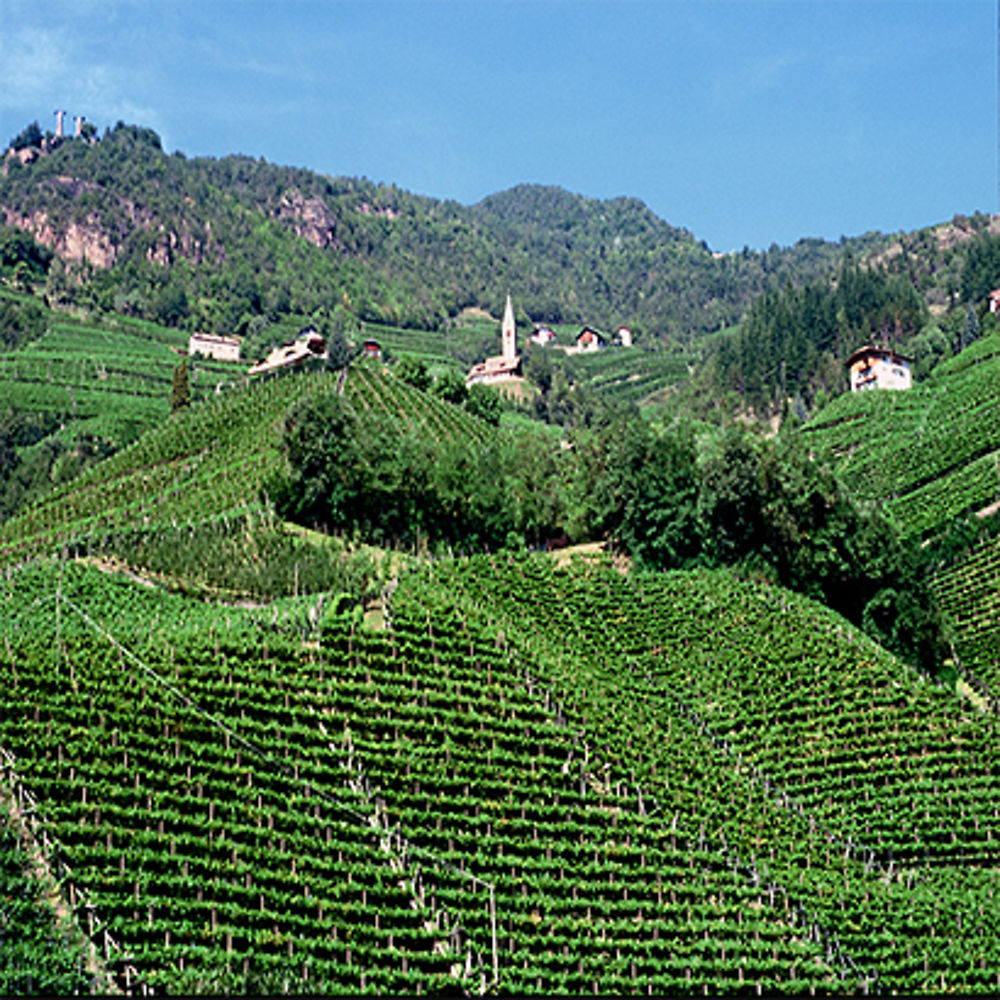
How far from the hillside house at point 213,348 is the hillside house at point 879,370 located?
79538 mm

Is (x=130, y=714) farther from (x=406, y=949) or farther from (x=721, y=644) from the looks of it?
(x=721, y=644)

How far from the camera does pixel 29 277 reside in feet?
571

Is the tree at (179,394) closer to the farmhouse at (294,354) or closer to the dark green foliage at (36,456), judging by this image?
the dark green foliage at (36,456)

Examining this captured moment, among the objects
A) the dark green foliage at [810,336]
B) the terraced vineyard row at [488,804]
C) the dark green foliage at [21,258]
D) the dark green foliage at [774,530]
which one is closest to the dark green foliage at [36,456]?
the dark green foliage at [774,530]

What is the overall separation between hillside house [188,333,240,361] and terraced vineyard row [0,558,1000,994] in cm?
11150

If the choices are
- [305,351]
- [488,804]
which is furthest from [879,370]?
[488,804]

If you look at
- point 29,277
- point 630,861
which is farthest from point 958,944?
point 29,277

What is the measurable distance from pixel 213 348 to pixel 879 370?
84.1 metres

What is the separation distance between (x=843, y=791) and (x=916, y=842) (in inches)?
101

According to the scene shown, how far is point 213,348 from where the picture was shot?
496ft

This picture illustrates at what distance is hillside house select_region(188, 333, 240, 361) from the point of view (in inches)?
5906

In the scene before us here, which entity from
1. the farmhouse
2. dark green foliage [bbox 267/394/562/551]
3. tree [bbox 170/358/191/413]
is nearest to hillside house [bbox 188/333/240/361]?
the farmhouse

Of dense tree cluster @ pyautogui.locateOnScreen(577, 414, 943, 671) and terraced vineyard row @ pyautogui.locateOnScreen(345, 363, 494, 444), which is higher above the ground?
terraced vineyard row @ pyautogui.locateOnScreen(345, 363, 494, 444)

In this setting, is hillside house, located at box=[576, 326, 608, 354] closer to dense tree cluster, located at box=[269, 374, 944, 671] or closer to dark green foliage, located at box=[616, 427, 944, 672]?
dense tree cluster, located at box=[269, 374, 944, 671]
